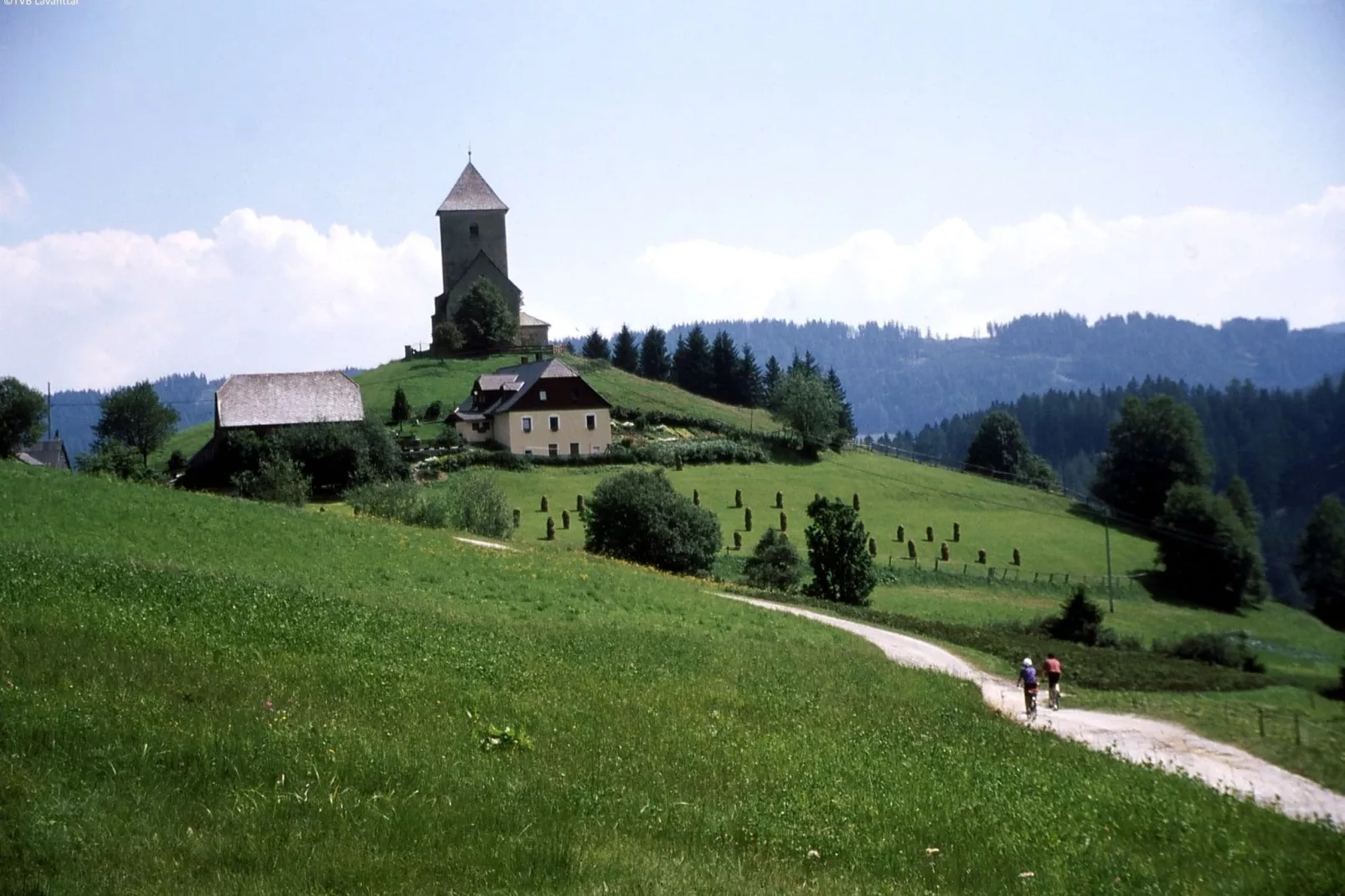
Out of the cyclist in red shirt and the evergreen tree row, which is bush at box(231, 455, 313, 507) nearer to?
the cyclist in red shirt

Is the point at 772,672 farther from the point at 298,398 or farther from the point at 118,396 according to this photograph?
the point at 118,396

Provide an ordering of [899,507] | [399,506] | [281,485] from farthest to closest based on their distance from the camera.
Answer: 1. [899,507]
2. [281,485]
3. [399,506]

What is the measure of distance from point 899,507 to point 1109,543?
1702 centimetres

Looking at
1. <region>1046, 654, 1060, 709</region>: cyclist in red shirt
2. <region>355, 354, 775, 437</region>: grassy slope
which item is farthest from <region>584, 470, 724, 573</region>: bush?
<region>355, 354, 775, 437</region>: grassy slope

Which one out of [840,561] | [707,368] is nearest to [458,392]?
[707,368]

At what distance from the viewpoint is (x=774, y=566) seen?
4919 centimetres

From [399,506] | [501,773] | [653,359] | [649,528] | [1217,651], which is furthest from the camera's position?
[653,359]

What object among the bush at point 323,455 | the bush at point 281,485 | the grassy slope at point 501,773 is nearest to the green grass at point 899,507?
the bush at point 323,455

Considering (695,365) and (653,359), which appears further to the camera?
(653,359)

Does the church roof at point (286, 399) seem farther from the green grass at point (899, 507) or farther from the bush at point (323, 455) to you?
the green grass at point (899, 507)

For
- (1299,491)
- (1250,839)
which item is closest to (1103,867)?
(1250,839)

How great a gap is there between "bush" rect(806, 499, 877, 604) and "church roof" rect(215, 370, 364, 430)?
35.7 m

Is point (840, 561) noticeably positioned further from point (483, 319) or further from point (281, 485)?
point (483, 319)

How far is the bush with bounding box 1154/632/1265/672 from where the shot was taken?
2117 centimetres
